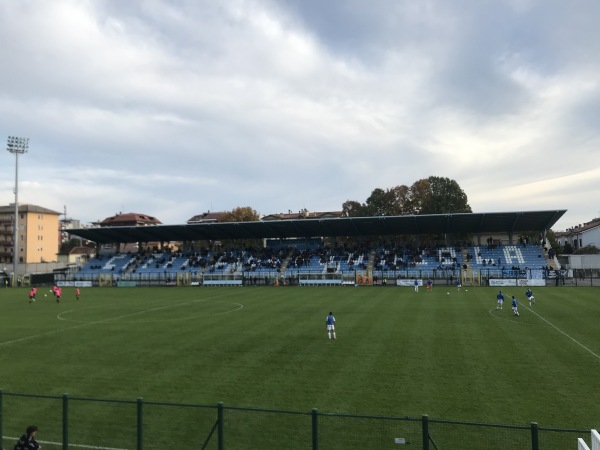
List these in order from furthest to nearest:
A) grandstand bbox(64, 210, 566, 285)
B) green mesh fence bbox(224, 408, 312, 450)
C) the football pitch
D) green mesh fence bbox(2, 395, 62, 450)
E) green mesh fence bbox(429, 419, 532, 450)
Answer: grandstand bbox(64, 210, 566, 285) < the football pitch < green mesh fence bbox(2, 395, 62, 450) < green mesh fence bbox(224, 408, 312, 450) < green mesh fence bbox(429, 419, 532, 450)

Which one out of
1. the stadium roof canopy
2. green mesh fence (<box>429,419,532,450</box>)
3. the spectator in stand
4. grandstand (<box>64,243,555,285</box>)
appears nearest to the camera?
the spectator in stand

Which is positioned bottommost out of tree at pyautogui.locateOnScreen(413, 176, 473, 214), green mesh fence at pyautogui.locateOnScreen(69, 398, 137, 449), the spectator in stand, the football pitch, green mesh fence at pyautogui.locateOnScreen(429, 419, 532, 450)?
green mesh fence at pyautogui.locateOnScreen(429, 419, 532, 450)

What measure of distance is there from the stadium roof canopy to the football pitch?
3077 centimetres

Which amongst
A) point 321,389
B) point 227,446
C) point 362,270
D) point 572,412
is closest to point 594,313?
point 572,412

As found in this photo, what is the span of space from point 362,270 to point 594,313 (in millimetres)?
36611

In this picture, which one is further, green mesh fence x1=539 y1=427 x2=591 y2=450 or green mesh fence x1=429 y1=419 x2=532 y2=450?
green mesh fence x1=429 y1=419 x2=532 y2=450

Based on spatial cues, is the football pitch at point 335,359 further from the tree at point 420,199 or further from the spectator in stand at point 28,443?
the tree at point 420,199

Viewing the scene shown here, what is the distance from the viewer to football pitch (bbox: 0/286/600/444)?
14117mm

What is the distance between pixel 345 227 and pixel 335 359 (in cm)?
5309

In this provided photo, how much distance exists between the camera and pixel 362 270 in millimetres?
65812

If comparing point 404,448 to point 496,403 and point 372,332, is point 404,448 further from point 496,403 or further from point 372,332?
point 372,332

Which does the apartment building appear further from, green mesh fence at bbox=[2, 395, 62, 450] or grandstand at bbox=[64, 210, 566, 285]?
green mesh fence at bbox=[2, 395, 62, 450]

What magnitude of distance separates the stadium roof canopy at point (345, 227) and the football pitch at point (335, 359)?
30772 millimetres

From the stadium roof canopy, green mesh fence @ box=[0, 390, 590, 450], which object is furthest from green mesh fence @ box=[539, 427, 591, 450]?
the stadium roof canopy
